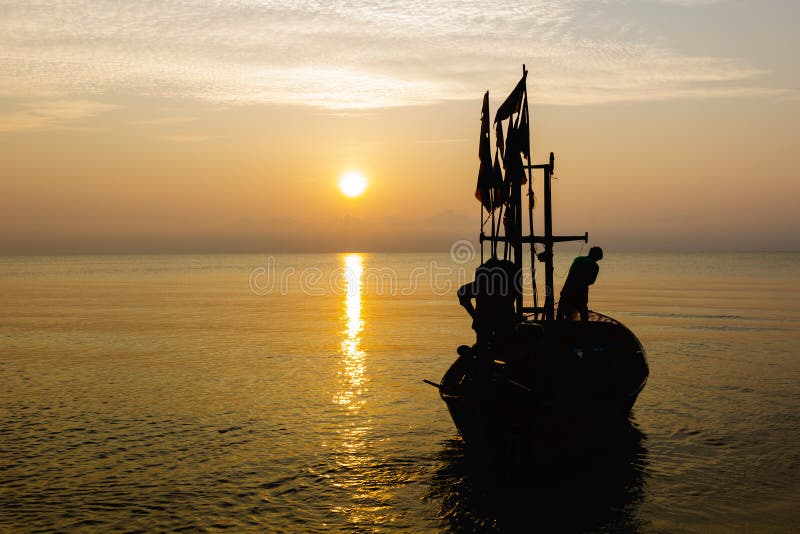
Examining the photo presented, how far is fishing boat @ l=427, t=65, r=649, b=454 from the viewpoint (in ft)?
41.0

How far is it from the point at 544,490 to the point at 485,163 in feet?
34.1

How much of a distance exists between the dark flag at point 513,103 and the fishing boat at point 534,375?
1.1 inches

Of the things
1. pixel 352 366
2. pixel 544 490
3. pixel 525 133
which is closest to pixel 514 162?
pixel 525 133

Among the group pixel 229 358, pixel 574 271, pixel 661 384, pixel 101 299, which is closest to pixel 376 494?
pixel 574 271

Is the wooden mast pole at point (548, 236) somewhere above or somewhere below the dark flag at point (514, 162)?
below

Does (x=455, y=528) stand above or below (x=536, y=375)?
below

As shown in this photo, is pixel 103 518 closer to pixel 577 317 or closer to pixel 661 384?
pixel 577 317

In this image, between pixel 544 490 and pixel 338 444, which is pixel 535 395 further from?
pixel 338 444

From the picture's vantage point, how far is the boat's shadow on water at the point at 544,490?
10.7 m

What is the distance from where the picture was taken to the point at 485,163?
19750 mm

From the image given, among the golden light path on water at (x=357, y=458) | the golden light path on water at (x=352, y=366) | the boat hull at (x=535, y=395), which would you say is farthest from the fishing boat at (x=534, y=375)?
the golden light path on water at (x=352, y=366)

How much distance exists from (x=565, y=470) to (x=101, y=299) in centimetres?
5413

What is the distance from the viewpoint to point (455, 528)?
10570mm

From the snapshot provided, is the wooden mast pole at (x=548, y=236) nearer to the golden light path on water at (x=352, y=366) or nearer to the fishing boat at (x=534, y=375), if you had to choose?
the fishing boat at (x=534, y=375)
